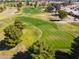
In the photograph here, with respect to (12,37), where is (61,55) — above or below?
below

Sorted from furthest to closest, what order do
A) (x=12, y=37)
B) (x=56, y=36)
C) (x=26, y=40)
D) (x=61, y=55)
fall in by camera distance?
1. (x=56, y=36)
2. (x=26, y=40)
3. (x=12, y=37)
4. (x=61, y=55)

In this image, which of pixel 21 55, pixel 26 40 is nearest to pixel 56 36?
pixel 26 40

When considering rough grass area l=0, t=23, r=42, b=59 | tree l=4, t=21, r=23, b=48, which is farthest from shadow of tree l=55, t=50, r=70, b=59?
tree l=4, t=21, r=23, b=48

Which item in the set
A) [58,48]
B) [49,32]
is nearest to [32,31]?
[49,32]

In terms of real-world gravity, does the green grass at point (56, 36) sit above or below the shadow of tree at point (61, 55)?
above

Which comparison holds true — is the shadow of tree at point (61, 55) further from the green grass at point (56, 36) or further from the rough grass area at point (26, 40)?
the rough grass area at point (26, 40)

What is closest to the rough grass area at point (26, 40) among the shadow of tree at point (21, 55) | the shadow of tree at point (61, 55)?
the shadow of tree at point (21, 55)

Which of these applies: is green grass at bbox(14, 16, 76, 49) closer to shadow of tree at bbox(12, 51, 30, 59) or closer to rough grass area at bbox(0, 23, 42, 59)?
rough grass area at bbox(0, 23, 42, 59)

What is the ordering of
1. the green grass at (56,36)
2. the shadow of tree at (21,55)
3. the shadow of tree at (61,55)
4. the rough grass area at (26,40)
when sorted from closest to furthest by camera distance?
the shadow of tree at (61,55)
the shadow of tree at (21,55)
the rough grass area at (26,40)
the green grass at (56,36)

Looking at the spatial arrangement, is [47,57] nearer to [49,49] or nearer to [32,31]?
[49,49]

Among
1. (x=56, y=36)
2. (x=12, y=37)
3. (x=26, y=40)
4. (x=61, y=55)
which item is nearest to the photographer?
(x=61, y=55)

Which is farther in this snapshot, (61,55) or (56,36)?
(56,36)

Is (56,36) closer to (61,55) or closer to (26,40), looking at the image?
(26,40)
